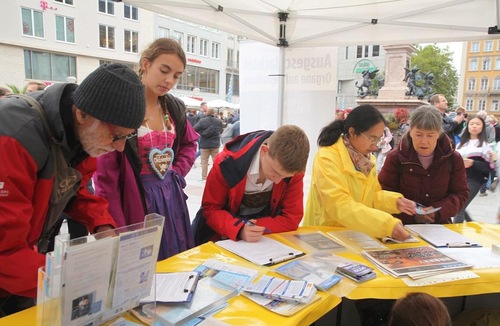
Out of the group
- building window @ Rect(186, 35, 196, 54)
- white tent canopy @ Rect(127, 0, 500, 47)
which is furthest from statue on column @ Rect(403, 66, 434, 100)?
building window @ Rect(186, 35, 196, 54)

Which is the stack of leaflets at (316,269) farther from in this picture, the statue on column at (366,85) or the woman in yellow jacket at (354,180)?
the statue on column at (366,85)

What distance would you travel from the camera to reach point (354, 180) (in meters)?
2.15

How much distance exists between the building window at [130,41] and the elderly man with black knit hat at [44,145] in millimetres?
25967

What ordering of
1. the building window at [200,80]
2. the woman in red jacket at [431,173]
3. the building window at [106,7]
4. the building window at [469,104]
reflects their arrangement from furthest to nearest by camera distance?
the building window at [469,104] → the building window at [200,80] → the building window at [106,7] → the woman in red jacket at [431,173]

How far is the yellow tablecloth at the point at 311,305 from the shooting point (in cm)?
117

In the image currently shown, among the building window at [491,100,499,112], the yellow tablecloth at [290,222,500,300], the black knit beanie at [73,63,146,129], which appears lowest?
the yellow tablecloth at [290,222,500,300]

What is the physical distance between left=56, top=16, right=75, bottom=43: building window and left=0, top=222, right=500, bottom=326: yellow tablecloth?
24.0 meters

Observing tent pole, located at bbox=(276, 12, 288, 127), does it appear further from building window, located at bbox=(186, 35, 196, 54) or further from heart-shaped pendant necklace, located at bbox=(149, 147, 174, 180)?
building window, located at bbox=(186, 35, 196, 54)

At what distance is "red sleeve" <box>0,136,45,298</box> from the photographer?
1.01 meters

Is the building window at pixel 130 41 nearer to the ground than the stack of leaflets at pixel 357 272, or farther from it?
farther from it

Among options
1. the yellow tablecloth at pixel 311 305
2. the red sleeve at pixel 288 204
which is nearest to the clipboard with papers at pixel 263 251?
the yellow tablecloth at pixel 311 305

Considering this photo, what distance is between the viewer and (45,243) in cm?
144

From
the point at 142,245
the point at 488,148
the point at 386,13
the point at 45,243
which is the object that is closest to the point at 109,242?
the point at 142,245

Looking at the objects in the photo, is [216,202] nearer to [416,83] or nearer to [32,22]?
[416,83]
